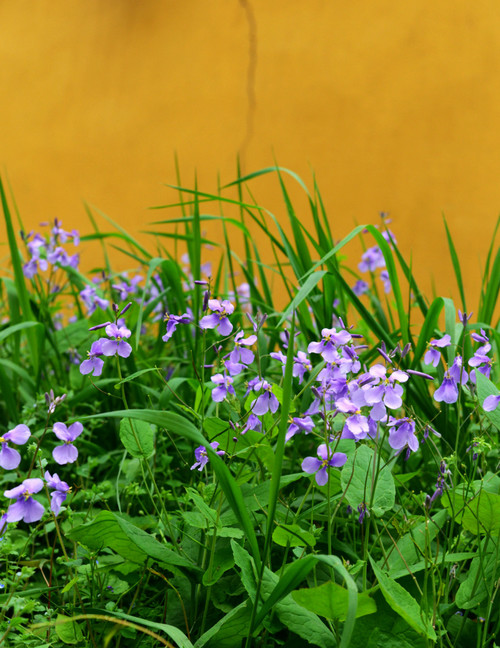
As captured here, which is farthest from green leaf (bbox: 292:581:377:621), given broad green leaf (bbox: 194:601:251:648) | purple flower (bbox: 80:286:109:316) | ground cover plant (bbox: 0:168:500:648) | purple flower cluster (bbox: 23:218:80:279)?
purple flower cluster (bbox: 23:218:80:279)

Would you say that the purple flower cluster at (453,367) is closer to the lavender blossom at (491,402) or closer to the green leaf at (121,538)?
the lavender blossom at (491,402)

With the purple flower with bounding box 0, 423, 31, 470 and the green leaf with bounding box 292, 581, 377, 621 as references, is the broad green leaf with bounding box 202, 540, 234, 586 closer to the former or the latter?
the green leaf with bounding box 292, 581, 377, 621

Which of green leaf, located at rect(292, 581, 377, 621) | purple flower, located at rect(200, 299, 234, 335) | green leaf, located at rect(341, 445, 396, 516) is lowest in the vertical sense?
green leaf, located at rect(292, 581, 377, 621)

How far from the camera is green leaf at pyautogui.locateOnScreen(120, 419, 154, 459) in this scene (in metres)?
1.05

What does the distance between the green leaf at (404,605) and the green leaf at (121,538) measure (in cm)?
27

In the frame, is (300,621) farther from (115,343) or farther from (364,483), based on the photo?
(115,343)

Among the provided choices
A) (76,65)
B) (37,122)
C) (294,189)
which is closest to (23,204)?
(37,122)

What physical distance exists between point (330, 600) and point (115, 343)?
0.46 meters

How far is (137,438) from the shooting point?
1049 millimetres

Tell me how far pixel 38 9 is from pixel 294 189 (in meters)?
2.02

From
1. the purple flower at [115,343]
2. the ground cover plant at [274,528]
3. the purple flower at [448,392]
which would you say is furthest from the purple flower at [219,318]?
the purple flower at [448,392]

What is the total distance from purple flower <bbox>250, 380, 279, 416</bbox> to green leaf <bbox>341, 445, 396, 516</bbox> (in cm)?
14

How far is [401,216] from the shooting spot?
3.93 m

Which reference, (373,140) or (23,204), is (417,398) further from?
(23,204)
